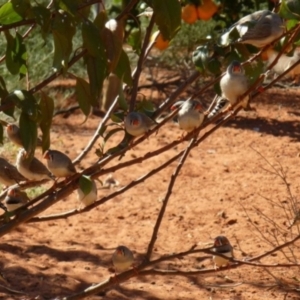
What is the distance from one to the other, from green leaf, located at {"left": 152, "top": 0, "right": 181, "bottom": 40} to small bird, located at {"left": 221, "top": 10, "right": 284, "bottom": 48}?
8.3 inches

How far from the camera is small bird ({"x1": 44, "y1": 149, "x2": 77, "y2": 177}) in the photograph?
7.65 ft

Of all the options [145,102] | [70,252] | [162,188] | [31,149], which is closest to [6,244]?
[70,252]

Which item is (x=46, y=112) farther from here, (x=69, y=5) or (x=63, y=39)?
(x=69, y=5)

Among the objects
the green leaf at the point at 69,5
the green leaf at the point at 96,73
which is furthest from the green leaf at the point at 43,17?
the green leaf at the point at 96,73

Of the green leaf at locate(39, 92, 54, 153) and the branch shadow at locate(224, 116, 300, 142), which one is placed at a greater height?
the branch shadow at locate(224, 116, 300, 142)

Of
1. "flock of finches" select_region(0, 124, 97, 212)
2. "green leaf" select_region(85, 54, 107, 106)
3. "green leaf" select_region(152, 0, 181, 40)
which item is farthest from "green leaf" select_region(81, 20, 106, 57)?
"flock of finches" select_region(0, 124, 97, 212)

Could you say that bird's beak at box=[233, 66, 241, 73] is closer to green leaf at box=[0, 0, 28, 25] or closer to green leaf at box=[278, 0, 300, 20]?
green leaf at box=[278, 0, 300, 20]

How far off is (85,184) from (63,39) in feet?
1.30

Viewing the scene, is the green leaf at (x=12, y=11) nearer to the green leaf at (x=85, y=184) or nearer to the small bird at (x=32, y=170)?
the green leaf at (x=85, y=184)

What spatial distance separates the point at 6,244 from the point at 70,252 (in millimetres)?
400

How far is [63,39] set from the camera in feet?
5.63

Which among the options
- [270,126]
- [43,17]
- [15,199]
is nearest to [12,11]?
[43,17]

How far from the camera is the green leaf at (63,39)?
168cm

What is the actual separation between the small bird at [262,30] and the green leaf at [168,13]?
8.3 inches
